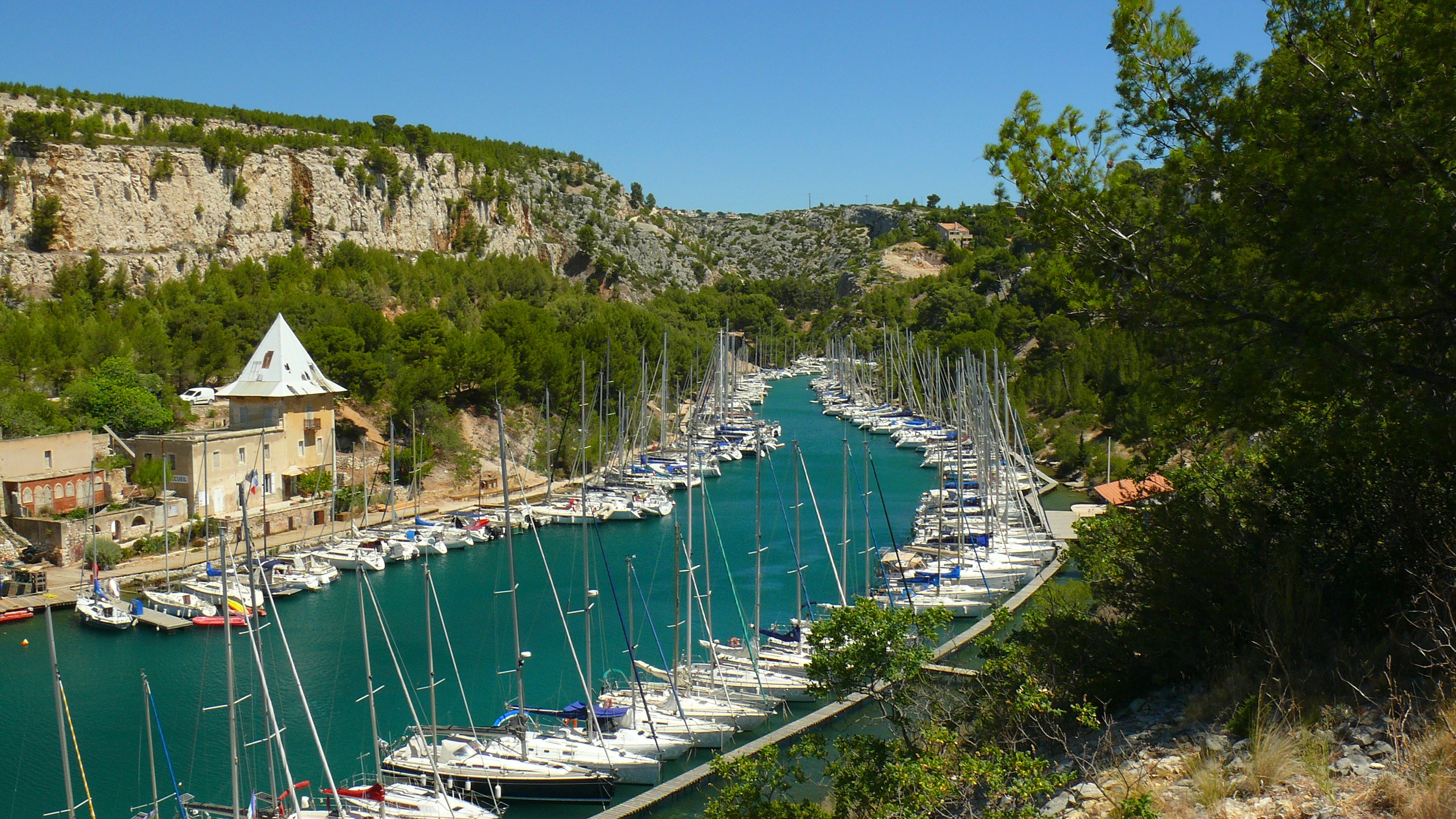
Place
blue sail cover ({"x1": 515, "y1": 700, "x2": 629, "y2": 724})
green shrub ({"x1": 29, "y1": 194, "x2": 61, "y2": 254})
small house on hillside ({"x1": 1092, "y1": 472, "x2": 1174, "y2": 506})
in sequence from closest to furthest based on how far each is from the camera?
small house on hillside ({"x1": 1092, "y1": 472, "x2": 1174, "y2": 506}) → blue sail cover ({"x1": 515, "y1": 700, "x2": 629, "y2": 724}) → green shrub ({"x1": 29, "y1": 194, "x2": 61, "y2": 254})

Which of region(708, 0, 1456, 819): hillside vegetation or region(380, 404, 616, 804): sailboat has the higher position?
region(708, 0, 1456, 819): hillside vegetation

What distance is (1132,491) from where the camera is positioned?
28.2 meters

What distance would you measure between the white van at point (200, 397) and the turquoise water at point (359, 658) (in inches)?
565

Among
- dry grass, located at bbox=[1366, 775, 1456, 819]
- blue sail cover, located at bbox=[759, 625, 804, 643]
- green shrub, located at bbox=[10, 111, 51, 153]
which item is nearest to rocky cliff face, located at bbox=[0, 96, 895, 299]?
green shrub, located at bbox=[10, 111, 51, 153]

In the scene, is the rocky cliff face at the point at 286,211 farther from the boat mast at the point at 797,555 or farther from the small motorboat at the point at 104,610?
the boat mast at the point at 797,555

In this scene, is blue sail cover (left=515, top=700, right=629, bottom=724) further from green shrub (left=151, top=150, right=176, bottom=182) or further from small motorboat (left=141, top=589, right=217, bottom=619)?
green shrub (left=151, top=150, right=176, bottom=182)

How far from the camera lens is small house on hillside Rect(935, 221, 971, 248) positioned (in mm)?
114250

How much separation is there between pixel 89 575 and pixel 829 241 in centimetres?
12262

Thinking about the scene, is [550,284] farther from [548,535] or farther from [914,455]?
[548,535]

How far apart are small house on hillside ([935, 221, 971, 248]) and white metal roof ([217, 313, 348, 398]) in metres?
83.1

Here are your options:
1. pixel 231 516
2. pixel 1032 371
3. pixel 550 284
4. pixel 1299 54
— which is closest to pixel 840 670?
pixel 1299 54

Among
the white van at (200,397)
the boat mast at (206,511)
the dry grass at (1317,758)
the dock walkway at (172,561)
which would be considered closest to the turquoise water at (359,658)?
the dock walkway at (172,561)

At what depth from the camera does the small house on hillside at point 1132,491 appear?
10.6m

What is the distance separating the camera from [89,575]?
27.6m
